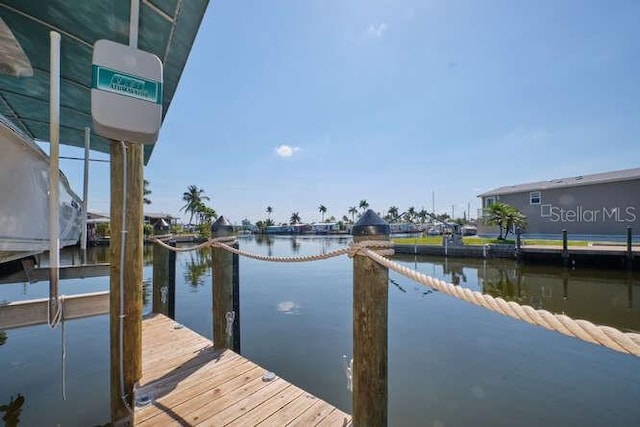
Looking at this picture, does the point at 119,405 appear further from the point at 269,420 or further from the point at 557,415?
the point at 557,415

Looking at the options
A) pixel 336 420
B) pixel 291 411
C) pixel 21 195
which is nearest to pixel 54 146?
pixel 21 195

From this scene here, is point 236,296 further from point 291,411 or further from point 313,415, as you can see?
point 313,415

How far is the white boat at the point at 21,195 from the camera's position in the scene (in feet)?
8.01

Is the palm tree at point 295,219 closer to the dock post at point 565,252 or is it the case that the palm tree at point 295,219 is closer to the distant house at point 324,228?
the distant house at point 324,228

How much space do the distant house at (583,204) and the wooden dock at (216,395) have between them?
30.1 meters

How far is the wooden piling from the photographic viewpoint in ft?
8.16

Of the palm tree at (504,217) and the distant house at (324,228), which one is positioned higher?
the palm tree at (504,217)

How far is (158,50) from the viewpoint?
10.3ft

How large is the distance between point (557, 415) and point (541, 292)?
890 cm

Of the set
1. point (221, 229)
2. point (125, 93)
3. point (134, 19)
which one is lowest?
point (221, 229)

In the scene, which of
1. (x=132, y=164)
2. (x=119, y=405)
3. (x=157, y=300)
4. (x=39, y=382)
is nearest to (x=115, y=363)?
(x=119, y=405)

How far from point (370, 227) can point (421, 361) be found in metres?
4.99

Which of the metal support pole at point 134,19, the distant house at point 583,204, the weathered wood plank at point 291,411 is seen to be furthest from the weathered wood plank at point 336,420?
the distant house at point 583,204

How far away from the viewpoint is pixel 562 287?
1198 centimetres
